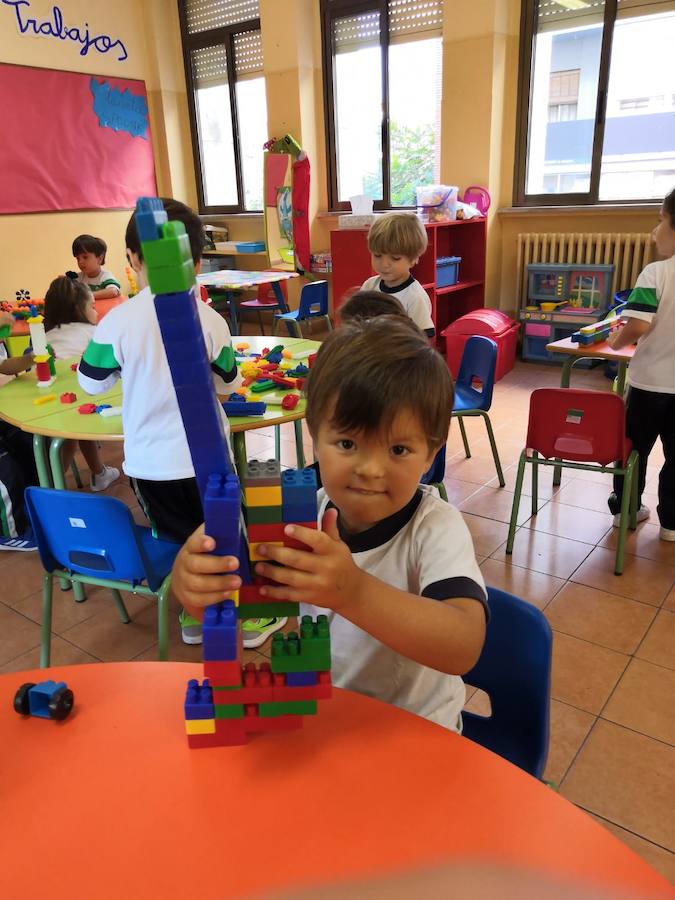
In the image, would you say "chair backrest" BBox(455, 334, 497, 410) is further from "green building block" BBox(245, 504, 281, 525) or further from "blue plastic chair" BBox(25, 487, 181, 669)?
"green building block" BBox(245, 504, 281, 525)

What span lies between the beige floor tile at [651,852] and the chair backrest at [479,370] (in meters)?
1.75

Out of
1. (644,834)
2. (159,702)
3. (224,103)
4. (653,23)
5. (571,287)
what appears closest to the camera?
(159,702)

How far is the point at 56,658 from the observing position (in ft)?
6.99

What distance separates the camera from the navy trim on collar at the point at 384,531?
0.93m

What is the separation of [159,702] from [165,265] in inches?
21.1

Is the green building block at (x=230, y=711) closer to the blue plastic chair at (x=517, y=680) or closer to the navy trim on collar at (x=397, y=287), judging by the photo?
the blue plastic chair at (x=517, y=680)

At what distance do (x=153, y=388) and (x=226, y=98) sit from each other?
21.5ft

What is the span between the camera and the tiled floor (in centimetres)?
161

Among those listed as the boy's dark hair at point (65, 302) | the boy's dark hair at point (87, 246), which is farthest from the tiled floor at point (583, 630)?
the boy's dark hair at point (87, 246)

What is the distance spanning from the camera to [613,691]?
6.24 feet

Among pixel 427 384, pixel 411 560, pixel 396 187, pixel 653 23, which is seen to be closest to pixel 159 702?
pixel 411 560

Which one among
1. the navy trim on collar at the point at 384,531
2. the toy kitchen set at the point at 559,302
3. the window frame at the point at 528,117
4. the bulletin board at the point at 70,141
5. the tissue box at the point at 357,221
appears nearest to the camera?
the navy trim on collar at the point at 384,531

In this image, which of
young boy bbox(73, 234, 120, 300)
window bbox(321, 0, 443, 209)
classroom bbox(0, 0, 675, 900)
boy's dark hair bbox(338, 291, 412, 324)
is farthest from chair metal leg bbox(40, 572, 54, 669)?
window bbox(321, 0, 443, 209)

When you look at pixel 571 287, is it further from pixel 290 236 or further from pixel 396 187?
pixel 290 236
